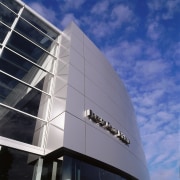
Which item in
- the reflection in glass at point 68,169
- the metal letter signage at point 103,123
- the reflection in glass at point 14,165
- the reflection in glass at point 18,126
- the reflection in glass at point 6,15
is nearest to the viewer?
the reflection in glass at point 14,165

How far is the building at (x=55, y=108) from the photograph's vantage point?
7.00 metres

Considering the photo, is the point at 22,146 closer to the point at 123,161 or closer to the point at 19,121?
the point at 19,121

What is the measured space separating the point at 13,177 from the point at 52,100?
3.86 metres

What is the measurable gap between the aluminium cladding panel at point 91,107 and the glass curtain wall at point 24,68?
4.64 feet

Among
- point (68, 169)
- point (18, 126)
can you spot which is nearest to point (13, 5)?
point (18, 126)

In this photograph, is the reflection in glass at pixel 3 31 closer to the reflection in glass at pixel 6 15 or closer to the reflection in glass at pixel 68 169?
the reflection in glass at pixel 6 15

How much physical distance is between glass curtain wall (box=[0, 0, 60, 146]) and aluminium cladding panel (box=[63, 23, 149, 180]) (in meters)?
1.41

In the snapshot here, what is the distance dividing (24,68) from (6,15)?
3217 mm

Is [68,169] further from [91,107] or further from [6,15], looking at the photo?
[6,15]

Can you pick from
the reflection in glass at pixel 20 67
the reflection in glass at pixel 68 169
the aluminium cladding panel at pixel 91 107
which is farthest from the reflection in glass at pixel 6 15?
the reflection in glass at pixel 68 169

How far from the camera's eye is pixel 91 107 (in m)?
9.67

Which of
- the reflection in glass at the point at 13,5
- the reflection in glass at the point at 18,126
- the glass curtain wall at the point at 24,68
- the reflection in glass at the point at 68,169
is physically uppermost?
the reflection in glass at the point at 13,5

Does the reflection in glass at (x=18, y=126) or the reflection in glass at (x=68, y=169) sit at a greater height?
the reflection in glass at (x=18, y=126)

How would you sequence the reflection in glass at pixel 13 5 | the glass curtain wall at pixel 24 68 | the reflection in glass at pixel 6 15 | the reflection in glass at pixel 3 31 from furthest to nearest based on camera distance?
the reflection in glass at pixel 13 5 < the reflection in glass at pixel 6 15 < the reflection in glass at pixel 3 31 < the glass curtain wall at pixel 24 68
